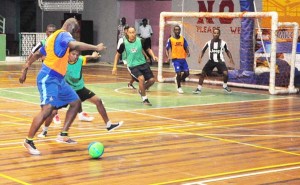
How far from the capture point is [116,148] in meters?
11.5

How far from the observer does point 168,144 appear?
11977mm

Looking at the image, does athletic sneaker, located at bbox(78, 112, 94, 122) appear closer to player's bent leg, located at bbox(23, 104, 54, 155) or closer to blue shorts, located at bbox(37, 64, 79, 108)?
blue shorts, located at bbox(37, 64, 79, 108)

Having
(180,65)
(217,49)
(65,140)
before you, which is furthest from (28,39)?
(65,140)

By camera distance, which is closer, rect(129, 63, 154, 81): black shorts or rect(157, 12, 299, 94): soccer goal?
rect(129, 63, 154, 81): black shorts

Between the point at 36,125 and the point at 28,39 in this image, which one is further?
the point at 28,39

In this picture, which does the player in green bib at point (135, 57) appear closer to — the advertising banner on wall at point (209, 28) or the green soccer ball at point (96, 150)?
the green soccer ball at point (96, 150)

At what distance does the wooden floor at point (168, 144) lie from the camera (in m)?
9.44

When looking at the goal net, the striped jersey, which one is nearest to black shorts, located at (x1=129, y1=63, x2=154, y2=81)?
the striped jersey

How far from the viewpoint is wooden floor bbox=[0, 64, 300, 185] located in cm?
944

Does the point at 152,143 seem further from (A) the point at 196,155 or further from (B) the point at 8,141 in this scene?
(B) the point at 8,141

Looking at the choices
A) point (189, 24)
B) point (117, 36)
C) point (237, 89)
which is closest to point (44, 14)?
point (117, 36)

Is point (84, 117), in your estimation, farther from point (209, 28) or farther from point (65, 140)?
point (209, 28)

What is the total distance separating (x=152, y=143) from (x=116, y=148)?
0.79 metres

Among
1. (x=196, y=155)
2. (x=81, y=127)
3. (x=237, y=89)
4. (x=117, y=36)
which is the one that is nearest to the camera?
(x=196, y=155)
